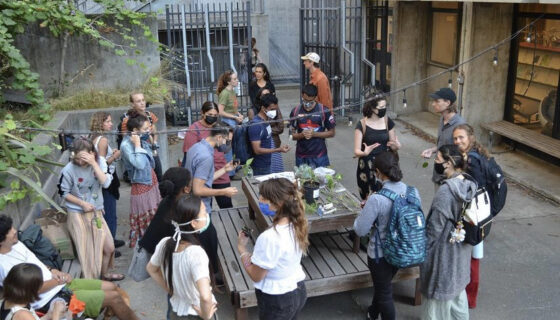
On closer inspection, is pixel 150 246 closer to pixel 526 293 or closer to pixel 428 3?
pixel 526 293

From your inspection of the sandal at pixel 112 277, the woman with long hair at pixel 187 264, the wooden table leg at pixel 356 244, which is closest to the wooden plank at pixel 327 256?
the wooden table leg at pixel 356 244

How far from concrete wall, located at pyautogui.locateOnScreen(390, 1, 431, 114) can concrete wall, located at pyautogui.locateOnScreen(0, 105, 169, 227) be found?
553 centimetres

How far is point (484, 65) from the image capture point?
8.97 m

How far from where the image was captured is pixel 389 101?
11.9m

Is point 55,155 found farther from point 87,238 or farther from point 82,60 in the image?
point 82,60

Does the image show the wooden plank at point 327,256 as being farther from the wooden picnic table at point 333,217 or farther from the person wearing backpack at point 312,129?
the person wearing backpack at point 312,129

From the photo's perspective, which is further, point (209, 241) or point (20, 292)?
point (209, 241)

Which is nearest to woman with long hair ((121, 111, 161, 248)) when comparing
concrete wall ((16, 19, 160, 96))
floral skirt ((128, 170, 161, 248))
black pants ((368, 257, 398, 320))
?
floral skirt ((128, 170, 161, 248))

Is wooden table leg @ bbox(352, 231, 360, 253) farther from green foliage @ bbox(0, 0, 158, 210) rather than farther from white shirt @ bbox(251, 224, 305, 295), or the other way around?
green foliage @ bbox(0, 0, 158, 210)

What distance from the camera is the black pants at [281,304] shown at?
11.6 ft

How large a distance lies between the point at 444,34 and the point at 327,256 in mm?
7399

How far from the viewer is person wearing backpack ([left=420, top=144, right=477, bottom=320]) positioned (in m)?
4.23

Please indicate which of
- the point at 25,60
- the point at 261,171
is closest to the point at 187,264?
the point at 261,171

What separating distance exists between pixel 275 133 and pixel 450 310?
11.4ft
